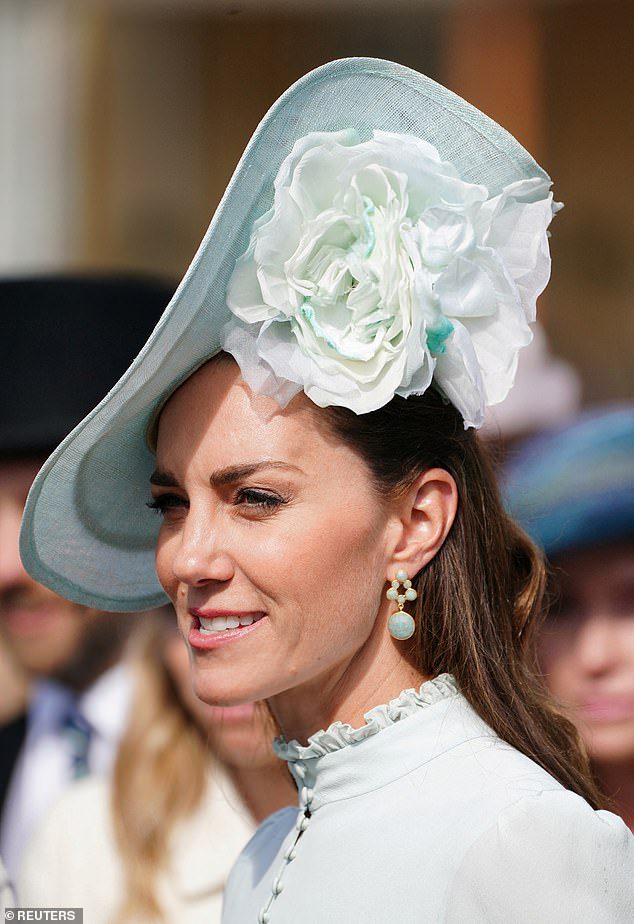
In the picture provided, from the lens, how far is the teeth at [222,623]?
1.79 metres

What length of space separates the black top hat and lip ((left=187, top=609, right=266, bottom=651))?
1.64 m

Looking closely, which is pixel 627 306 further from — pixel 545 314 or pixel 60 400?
pixel 60 400

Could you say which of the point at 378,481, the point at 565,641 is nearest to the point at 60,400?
the point at 565,641

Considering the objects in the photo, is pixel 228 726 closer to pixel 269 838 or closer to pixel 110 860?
pixel 110 860

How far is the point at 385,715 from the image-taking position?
1.82 meters

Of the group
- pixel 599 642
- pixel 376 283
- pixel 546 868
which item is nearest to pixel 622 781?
pixel 599 642

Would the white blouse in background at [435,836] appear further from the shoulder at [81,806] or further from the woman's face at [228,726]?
the shoulder at [81,806]

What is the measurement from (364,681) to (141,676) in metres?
1.83

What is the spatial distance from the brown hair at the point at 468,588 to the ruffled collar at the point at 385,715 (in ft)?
0.13

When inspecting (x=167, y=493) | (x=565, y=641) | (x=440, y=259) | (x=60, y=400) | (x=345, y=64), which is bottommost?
(x=565, y=641)

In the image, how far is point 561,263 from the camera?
513 cm

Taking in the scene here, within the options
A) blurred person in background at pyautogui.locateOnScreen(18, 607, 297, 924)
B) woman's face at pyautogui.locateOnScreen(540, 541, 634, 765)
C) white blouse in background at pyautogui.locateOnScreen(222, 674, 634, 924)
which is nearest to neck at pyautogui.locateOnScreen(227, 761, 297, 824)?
blurred person in background at pyautogui.locateOnScreen(18, 607, 297, 924)

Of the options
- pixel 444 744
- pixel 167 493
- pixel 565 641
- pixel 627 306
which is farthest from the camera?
pixel 627 306

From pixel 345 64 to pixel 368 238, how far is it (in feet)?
0.81
